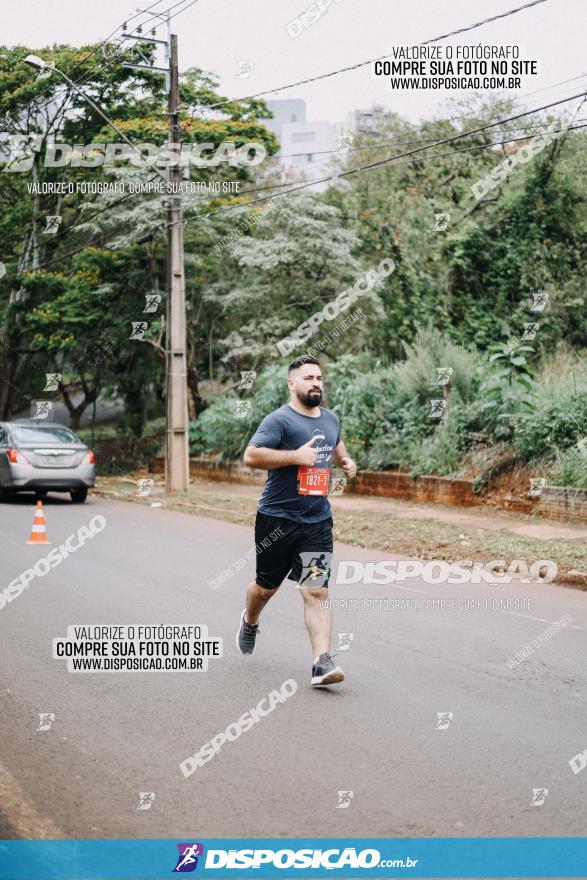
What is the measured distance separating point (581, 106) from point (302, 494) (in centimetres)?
1639

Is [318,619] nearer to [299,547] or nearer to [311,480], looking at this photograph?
[299,547]

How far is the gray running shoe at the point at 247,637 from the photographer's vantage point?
6.94 meters

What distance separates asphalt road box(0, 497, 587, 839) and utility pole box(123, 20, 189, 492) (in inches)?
405

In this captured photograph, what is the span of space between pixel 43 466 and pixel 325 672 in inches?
524

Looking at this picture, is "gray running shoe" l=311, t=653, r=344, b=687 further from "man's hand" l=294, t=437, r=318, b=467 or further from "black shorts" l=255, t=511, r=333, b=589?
"man's hand" l=294, t=437, r=318, b=467

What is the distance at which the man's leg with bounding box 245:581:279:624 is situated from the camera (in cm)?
663

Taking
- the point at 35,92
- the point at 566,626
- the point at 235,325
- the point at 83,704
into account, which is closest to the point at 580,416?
the point at 566,626

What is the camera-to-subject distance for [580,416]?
47.3 feet

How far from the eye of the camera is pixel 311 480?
20.7 feet

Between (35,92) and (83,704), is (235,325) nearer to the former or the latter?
(35,92)

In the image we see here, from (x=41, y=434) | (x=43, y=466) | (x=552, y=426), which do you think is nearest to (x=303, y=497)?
(x=552, y=426)

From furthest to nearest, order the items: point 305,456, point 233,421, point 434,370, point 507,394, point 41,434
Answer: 1. point 233,421
2. point 41,434
3. point 434,370
4. point 507,394
5. point 305,456

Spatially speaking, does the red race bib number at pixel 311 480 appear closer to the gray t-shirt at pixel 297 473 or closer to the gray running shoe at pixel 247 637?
the gray t-shirt at pixel 297 473

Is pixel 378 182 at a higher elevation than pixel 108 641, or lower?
higher
